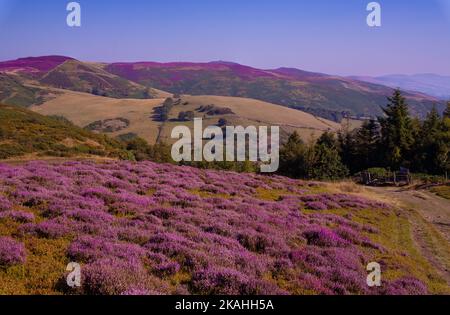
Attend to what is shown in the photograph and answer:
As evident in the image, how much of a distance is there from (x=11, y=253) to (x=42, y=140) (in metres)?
36.2

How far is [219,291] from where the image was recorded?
9945mm

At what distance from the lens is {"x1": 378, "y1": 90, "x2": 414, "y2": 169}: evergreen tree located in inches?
2904

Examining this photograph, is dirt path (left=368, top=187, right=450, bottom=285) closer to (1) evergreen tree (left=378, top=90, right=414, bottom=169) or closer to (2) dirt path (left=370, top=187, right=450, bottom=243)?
(2) dirt path (left=370, top=187, right=450, bottom=243)

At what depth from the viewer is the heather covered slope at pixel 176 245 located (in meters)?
10.1

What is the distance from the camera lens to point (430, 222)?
2725 centimetres

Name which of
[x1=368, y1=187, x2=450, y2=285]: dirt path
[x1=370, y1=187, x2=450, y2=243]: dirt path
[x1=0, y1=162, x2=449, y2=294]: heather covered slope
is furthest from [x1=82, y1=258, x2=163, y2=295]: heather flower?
[x1=370, y1=187, x2=450, y2=243]: dirt path

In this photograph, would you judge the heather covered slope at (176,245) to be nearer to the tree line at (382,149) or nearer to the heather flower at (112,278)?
the heather flower at (112,278)

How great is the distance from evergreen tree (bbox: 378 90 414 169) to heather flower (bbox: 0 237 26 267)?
235 feet

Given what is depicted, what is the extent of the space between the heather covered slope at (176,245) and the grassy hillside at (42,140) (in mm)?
16659

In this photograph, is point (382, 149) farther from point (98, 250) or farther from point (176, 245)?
point (98, 250)

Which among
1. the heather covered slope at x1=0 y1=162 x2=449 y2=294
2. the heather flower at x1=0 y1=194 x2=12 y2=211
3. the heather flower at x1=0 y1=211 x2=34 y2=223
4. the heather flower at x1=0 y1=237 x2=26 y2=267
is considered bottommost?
the heather covered slope at x1=0 y1=162 x2=449 y2=294
